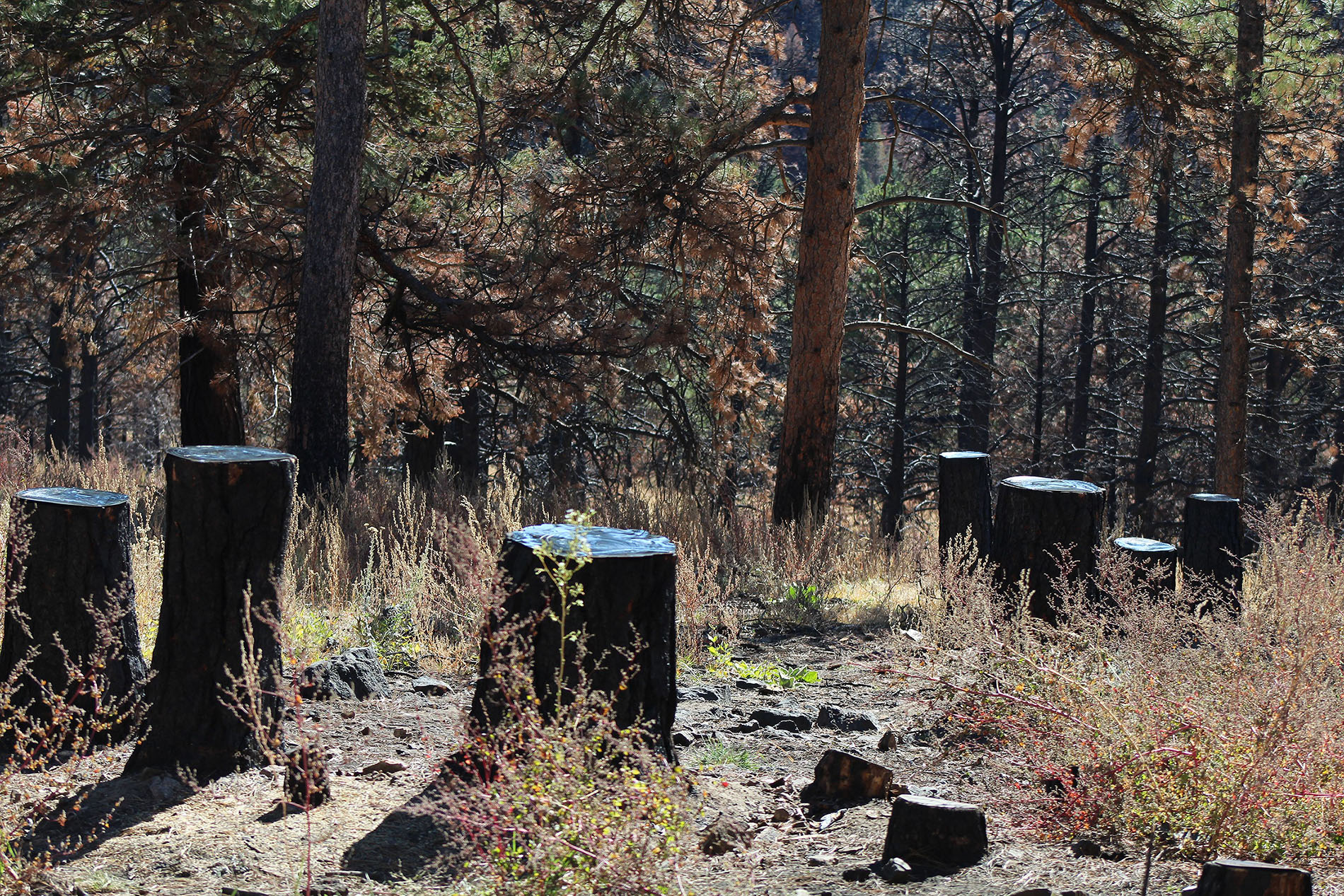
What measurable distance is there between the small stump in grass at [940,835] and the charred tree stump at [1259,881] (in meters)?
0.92

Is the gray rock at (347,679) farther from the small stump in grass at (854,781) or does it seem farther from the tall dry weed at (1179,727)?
the tall dry weed at (1179,727)

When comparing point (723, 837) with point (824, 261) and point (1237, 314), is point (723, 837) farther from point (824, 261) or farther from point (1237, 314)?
point (1237, 314)

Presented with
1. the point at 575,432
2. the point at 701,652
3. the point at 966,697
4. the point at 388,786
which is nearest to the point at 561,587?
the point at 388,786

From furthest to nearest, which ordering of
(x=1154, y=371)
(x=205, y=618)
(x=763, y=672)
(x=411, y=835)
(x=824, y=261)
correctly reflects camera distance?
(x=1154, y=371) < (x=824, y=261) < (x=763, y=672) < (x=205, y=618) < (x=411, y=835)

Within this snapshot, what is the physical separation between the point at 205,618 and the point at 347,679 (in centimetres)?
147

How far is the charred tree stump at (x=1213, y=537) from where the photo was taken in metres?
7.78

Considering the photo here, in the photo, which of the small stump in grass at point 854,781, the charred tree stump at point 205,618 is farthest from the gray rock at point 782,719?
the charred tree stump at point 205,618

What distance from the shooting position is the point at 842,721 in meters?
5.30

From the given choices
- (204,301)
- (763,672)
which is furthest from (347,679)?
(204,301)

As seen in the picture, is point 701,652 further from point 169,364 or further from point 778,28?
point 169,364

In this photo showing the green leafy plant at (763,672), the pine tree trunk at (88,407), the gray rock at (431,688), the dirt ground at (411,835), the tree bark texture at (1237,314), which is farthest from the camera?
the pine tree trunk at (88,407)

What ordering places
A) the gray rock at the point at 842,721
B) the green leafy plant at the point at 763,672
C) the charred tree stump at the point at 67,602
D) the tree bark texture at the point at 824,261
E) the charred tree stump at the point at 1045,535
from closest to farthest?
1. the charred tree stump at the point at 67,602
2. the gray rock at the point at 842,721
3. the green leafy plant at the point at 763,672
4. the charred tree stump at the point at 1045,535
5. the tree bark texture at the point at 824,261

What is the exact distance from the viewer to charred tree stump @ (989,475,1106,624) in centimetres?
637

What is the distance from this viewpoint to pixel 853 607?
26.0 ft
